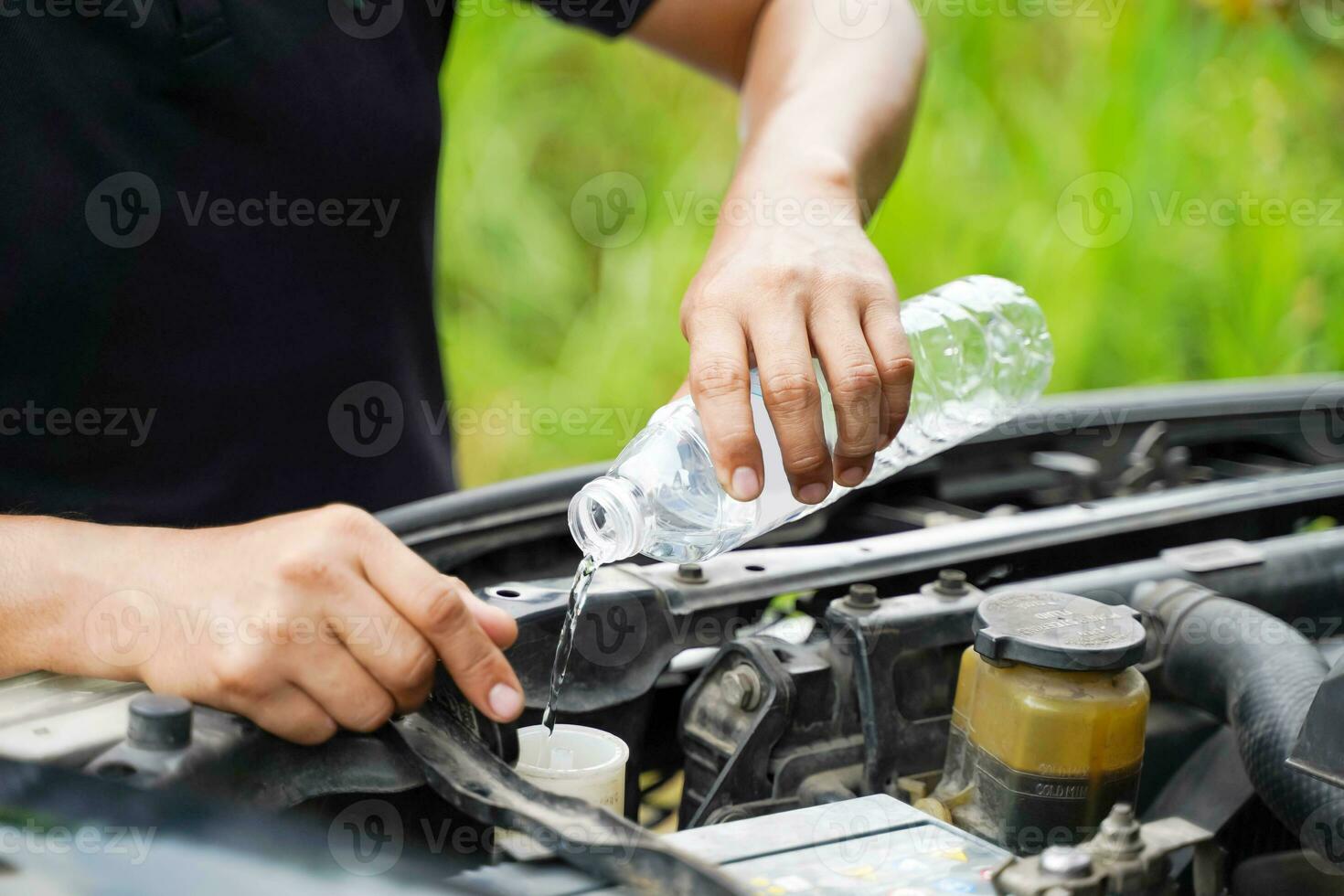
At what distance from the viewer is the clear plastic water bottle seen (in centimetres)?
123

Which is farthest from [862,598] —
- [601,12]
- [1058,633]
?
[601,12]

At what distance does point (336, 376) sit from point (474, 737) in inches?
31.8

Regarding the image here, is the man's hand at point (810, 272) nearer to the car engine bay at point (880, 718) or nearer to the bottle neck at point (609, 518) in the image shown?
the bottle neck at point (609, 518)

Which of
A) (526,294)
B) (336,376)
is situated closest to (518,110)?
(526,294)

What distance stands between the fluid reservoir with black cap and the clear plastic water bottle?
0.86 feet

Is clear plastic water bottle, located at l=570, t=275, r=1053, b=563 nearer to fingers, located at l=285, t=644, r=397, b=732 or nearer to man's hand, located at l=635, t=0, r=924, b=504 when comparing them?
man's hand, located at l=635, t=0, r=924, b=504

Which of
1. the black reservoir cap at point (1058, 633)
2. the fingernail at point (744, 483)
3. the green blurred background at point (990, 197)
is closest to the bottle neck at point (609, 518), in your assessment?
the fingernail at point (744, 483)

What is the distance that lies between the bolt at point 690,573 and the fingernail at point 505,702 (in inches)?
13.5

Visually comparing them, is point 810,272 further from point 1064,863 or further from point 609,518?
point 1064,863

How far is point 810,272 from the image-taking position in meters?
1.25

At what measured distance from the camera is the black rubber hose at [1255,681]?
112cm

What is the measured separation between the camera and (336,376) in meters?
1.74

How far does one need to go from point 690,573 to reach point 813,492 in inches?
8.3

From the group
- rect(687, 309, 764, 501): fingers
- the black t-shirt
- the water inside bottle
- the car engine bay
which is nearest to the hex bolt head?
the car engine bay
